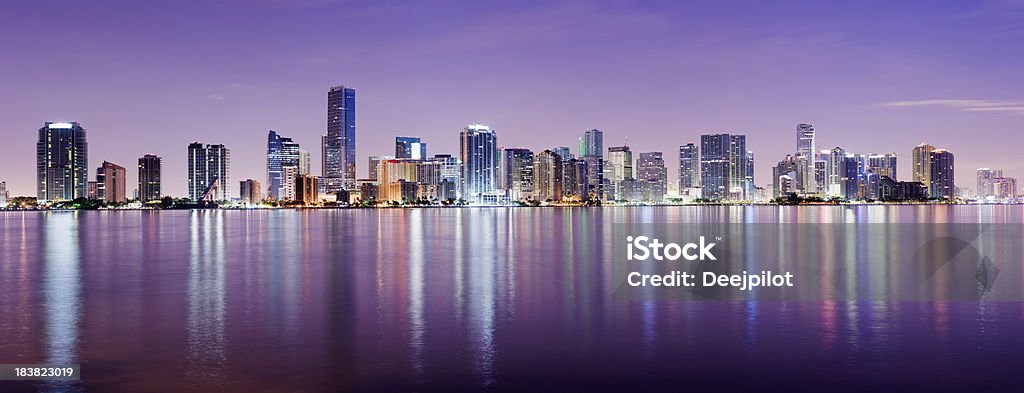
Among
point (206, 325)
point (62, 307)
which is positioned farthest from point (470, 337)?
point (62, 307)

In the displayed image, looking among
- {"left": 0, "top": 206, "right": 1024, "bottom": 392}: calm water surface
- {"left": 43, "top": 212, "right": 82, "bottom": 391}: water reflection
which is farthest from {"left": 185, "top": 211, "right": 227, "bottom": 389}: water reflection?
{"left": 43, "top": 212, "right": 82, "bottom": 391}: water reflection

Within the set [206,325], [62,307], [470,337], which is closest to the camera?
[470,337]

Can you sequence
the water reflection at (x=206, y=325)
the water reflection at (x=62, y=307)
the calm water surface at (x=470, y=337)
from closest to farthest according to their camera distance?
the calm water surface at (x=470, y=337) → the water reflection at (x=206, y=325) → the water reflection at (x=62, y=307)

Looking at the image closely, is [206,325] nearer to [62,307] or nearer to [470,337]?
[62,307]

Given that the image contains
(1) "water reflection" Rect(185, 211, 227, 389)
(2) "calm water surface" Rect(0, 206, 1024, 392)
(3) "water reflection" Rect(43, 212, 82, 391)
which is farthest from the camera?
(3) "water reflection" Rect(43, 212, 82, 391)

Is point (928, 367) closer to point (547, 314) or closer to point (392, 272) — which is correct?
point (547, 314)

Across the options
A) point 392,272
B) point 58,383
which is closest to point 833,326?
point 58,383

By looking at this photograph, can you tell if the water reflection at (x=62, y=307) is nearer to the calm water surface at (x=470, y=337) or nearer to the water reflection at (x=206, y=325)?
the calm water surface at (x=470, y=337)

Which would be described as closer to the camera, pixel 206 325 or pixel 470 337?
pixel 470 337

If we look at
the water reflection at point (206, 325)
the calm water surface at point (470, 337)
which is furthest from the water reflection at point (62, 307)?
the water reflection at point (206, 325)

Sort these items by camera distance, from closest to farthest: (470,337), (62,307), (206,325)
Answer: (470,337) < (206,325) < (62,307)

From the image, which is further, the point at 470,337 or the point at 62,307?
the point at 62,307

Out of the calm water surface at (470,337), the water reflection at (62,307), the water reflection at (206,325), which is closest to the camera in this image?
the calm water surface at (470,337)

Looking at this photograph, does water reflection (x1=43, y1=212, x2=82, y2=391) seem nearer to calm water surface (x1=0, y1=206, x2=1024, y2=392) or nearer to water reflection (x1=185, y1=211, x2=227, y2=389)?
calm water surface (x1=0, y1=206, x2=1024, y2=392)
